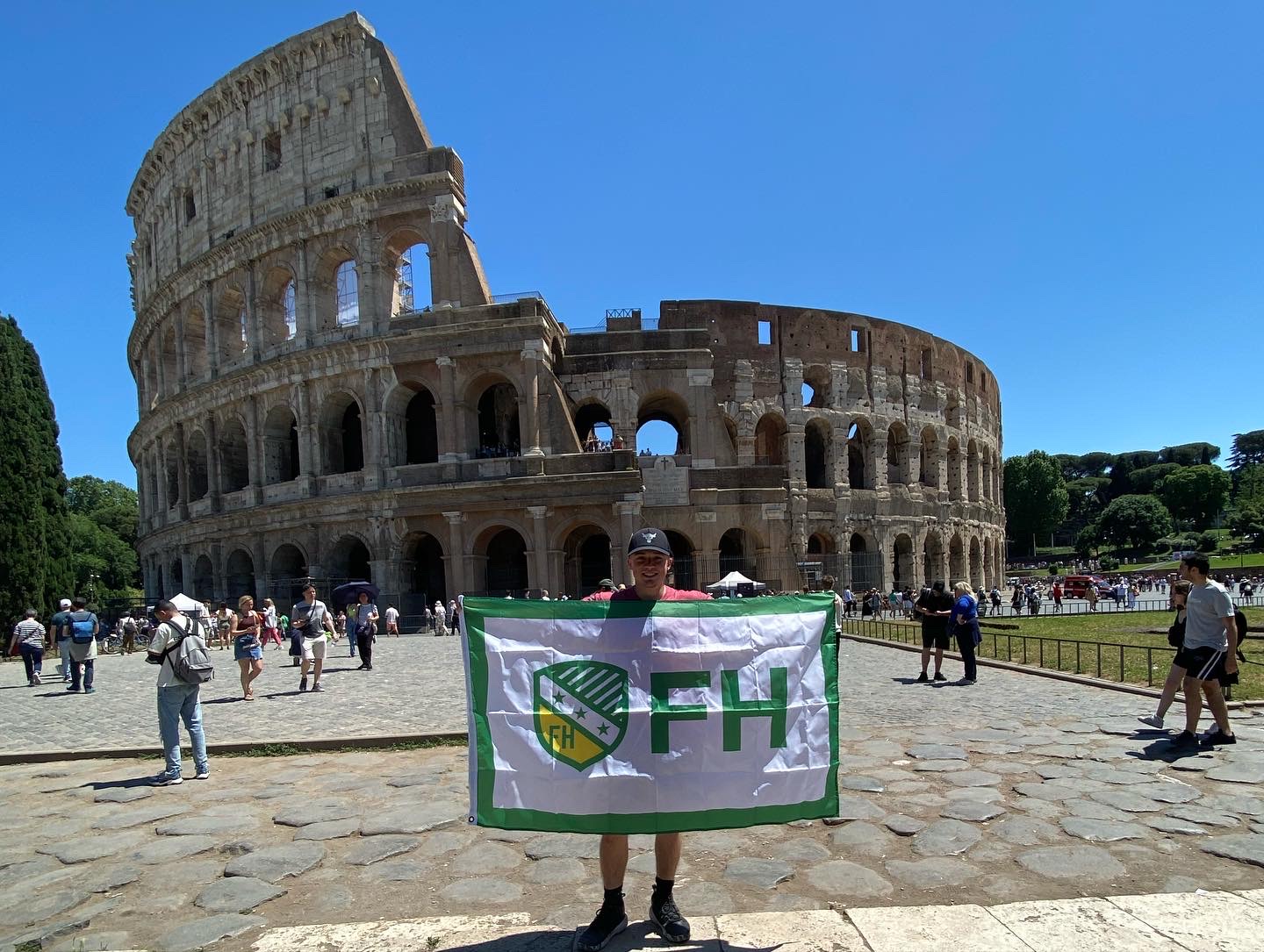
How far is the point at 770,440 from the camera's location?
117ft

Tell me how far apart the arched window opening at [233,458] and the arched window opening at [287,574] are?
377 centimetres

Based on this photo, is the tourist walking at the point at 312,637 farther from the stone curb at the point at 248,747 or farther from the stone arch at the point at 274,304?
the stone arch at the point at 274,304

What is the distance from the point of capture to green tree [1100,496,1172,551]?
77.8 metres

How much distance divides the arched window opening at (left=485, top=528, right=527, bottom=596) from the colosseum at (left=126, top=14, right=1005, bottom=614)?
0.32 ft

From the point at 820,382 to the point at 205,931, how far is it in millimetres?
33163

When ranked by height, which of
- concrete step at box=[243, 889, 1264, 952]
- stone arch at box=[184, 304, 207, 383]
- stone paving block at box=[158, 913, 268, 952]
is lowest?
stone paving block at box=[158, 913, 268, 952]

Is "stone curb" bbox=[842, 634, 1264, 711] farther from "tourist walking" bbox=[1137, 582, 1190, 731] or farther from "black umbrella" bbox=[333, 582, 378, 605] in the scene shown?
"black umbrella" bbox=[333, 582, 378, 605]

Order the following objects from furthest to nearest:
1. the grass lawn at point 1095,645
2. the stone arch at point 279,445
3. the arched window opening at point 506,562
Answer: the stone arch at point 279,445 < the arched window opening at point 506,562 < the grass lawn at point 1095,645

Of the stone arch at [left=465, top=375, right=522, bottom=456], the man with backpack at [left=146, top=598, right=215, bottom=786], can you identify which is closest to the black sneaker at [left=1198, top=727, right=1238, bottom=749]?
the man with backpack at [left=146, top=598, right=215, bottom=786]

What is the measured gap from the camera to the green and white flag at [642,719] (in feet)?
11.9

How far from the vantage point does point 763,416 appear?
34.4m

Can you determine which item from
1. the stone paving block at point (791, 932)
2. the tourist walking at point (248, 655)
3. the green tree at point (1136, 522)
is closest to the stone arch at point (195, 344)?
the tourist walking at point (248, 655)

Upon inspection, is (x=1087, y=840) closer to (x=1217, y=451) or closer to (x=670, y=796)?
(x=670, y=796)

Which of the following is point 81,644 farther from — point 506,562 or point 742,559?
point 742,559
